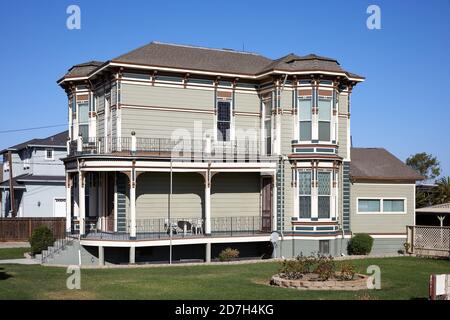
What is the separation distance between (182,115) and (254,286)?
11.8 meters

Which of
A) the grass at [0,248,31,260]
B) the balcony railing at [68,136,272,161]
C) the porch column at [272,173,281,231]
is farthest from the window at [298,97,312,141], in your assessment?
the grass at [0,248,31,260]

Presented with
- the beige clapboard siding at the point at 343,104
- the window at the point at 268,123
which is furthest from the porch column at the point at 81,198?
the beige clapboard siding at the point at 343,104

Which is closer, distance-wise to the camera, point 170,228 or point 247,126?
point 170,228

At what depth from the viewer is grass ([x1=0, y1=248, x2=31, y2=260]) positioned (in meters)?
31.4

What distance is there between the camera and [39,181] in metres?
48.9

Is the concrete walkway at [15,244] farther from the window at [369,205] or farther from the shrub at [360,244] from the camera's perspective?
the window at [369,205]

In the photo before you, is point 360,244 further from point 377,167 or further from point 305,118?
point 305,118

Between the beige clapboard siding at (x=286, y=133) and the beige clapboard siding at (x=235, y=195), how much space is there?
215 centimetres

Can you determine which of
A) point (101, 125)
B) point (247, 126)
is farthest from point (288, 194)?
point (101, 125)

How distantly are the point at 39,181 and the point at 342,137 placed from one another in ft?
85.8

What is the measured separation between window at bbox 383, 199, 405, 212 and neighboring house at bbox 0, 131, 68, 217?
1010 inches
